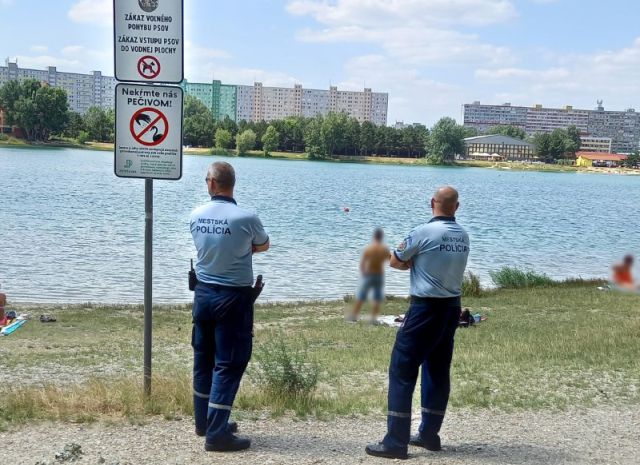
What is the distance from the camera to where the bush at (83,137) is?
452 ft

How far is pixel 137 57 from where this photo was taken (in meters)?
6.45

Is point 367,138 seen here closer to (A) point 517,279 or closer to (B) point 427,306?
(B) point 427,306

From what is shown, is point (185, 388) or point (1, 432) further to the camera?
point (185, 388)

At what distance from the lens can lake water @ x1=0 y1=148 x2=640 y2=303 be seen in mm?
6387

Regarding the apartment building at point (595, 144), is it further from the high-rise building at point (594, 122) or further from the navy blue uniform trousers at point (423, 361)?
the navy blue uniform trousers at point (423, 361)

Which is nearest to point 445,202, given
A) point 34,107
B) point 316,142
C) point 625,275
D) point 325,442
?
point 316,142

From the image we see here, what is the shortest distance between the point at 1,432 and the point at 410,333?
3523mm

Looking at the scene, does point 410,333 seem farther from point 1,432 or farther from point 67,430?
point 1,432

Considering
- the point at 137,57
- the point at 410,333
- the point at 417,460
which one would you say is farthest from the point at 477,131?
the point at 137,57

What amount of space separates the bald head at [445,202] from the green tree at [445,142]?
33 cm

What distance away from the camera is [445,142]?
5070 mm

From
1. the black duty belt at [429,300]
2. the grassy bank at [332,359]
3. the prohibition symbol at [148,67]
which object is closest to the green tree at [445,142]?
the black duty belt at [429,300]

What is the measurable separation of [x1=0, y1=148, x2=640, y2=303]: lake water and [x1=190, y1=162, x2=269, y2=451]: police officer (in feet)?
3.09

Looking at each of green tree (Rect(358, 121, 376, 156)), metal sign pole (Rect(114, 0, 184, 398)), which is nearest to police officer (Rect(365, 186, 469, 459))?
green tree (Rect(358, 121, 376, 156))
